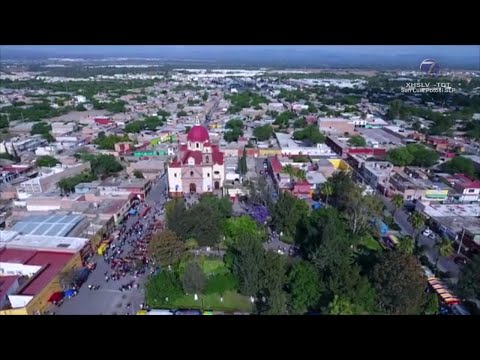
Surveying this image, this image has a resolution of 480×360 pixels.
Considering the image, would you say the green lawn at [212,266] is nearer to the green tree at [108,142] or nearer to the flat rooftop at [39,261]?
the flat rooftop at [39,261]

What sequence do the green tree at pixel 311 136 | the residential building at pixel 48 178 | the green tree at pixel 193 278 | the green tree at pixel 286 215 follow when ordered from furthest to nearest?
the green tree at pixel 311 136, the residential building at pixel 48 178, the green tree at pixel 286 215, the green tree at pixel 193 278

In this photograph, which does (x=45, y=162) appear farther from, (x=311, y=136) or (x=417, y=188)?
(x=417, y=188)

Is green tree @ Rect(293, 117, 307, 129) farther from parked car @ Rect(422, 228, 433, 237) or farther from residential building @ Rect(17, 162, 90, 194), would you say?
parked car @ Rect(422, 228, 433, 237)

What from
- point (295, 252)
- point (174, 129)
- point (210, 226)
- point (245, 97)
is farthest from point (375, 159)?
point (245, 97)

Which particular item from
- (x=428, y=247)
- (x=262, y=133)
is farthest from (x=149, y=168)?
(x=428, y=247)

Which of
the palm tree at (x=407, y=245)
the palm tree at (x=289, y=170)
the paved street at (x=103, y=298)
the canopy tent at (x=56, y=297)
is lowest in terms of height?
the paved street at (x=103, y=298)

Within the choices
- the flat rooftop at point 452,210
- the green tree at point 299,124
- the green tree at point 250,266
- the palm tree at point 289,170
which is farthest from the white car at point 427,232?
the green tree at point 299,124

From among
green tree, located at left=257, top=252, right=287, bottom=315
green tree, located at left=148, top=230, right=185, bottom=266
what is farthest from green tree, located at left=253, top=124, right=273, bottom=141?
green tree, located at left=257, top=252, right=287, bottom=315

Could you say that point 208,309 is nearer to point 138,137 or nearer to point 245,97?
point 138,137
